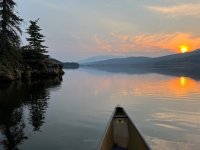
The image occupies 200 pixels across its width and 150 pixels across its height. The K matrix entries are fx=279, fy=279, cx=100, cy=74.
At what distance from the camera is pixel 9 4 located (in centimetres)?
5869

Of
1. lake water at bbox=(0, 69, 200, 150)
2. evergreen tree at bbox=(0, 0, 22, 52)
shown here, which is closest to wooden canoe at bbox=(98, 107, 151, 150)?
lake water at bbox=(0, 69, 200, 150)

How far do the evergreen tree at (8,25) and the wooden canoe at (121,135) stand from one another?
46.9 metres

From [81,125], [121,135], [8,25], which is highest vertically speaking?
[8,25]

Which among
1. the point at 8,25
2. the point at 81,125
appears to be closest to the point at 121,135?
the point at 81,125

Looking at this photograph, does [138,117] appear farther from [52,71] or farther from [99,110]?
[52,71]

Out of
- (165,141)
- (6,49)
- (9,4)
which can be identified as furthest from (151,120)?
(9,4)

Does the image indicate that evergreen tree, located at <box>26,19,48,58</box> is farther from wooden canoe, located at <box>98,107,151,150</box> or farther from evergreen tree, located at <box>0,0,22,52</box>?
wooden canoe, located at <box>98,107,151,150</box>

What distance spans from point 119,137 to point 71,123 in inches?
296

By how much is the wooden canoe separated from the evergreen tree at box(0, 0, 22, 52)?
46890mm

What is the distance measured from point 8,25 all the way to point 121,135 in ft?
162

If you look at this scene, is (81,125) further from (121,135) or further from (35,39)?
(35,39)

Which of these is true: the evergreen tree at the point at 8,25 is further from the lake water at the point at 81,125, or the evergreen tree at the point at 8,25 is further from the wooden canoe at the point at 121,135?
the wooden canoe at the point at 121,135

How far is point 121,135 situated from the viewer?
1489 cm

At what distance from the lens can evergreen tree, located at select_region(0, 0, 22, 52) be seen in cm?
5731
